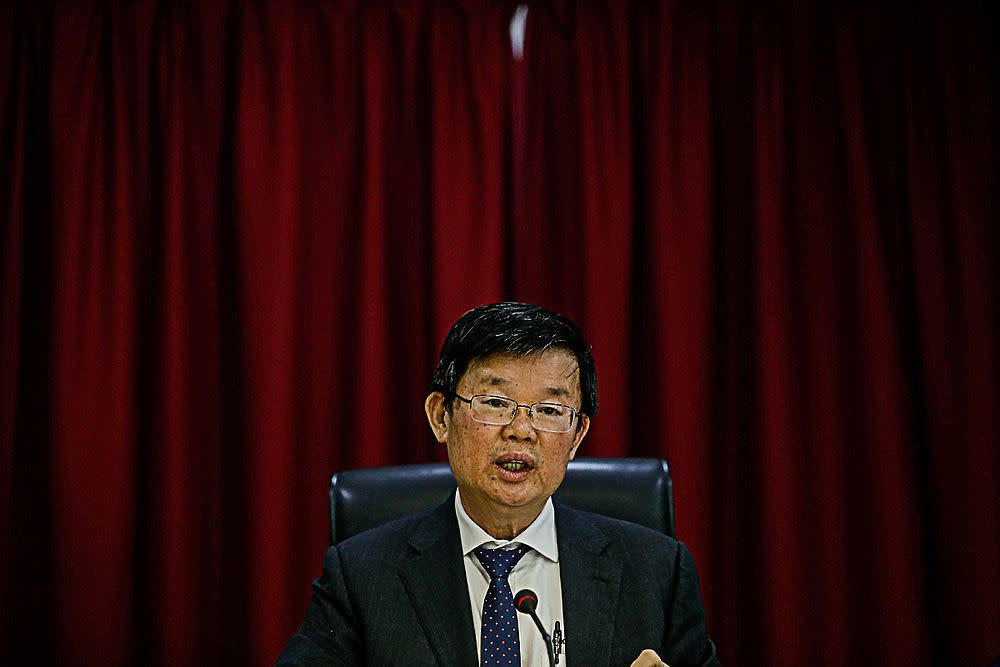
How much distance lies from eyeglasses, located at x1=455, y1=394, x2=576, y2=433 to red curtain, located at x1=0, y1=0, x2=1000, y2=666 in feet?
3.91

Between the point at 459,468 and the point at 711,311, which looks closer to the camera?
the point at 459,468

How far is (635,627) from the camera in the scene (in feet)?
5.03

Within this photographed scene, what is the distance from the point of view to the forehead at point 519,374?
1.56 metres

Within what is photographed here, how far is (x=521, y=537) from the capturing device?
1.61 meters

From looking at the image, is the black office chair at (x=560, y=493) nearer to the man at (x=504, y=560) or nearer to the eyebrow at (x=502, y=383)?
the man at (x=504, y=560)

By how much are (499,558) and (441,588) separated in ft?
0.39

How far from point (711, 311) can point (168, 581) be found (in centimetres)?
177

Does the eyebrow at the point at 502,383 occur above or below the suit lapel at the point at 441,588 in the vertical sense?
above

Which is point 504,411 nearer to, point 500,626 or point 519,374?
point 519,374

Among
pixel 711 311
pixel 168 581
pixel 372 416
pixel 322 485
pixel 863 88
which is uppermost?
pixel 863 88

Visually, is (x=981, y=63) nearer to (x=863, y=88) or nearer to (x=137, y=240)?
(x=863, y=88)

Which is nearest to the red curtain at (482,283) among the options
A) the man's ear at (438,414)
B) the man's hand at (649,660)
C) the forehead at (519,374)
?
the man's ear at (438,414)

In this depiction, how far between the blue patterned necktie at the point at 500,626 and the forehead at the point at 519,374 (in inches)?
12.2

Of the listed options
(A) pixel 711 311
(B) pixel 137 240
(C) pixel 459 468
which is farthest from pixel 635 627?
(B) pixel 137 240
